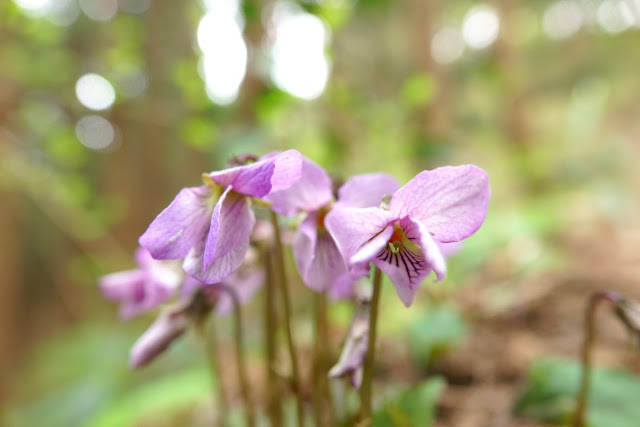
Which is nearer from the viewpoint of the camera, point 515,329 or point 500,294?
point 515,329

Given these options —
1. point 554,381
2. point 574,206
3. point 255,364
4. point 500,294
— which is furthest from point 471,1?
point 554,381

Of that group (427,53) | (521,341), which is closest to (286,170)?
(521,341)

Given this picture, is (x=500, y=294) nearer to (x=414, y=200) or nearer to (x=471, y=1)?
(x=414, y=200)

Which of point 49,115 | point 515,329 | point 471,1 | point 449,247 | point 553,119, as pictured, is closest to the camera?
point 449,247

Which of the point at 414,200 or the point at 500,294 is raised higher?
the point at 414,200

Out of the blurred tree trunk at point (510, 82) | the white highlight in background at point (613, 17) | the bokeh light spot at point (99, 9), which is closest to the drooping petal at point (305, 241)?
the blurred tree trunk at point (510, 82)

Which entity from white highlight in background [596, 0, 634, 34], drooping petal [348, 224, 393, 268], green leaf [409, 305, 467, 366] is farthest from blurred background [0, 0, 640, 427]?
white highlight in background [596, 0, 634, 34]

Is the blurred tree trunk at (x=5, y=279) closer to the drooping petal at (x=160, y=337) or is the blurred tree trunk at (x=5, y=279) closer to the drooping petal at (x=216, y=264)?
the drooping petal at (x=160, y=337)
